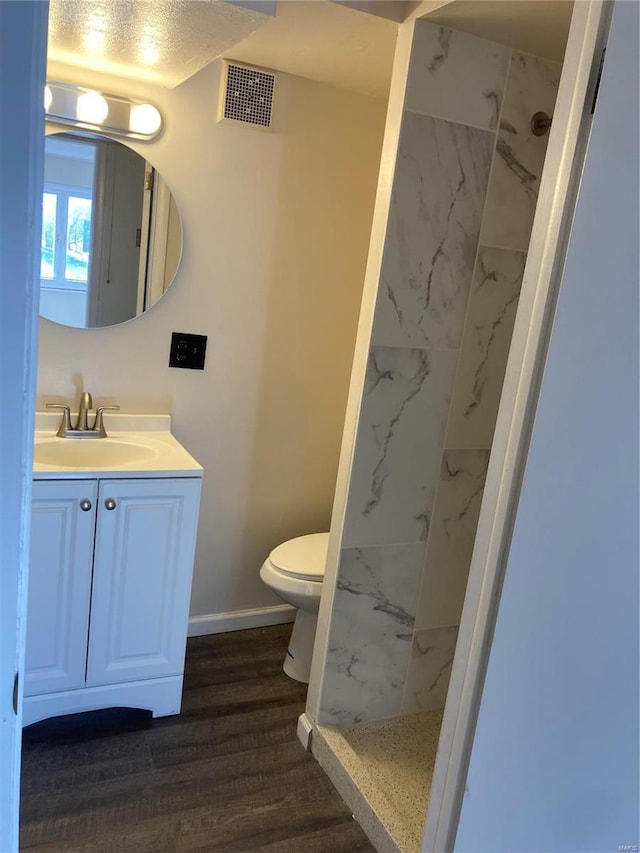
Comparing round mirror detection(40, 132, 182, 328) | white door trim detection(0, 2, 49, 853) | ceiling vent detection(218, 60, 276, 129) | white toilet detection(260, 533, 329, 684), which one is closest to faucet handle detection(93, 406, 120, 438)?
round mirror detection(40, 132, 182, 328)

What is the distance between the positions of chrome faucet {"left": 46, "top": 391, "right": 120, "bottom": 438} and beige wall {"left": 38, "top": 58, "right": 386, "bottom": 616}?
7 cm

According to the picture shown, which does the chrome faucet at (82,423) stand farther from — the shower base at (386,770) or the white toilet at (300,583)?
the shower base at (386,770)

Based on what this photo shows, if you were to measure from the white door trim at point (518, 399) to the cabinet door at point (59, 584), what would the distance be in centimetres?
117

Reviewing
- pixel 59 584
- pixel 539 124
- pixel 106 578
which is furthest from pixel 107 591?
pixel 539 124

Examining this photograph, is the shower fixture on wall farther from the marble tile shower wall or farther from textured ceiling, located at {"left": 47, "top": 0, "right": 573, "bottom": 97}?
textured ceiling, located at {"left": 47, "top": 0, "right": 573, "bottom": 97}

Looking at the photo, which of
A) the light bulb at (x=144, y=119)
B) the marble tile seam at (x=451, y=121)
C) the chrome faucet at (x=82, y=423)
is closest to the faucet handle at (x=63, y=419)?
the chrome faucet at (x=82, y=423)

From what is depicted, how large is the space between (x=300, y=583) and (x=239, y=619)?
644mm

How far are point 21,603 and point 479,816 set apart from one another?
1.04 meters

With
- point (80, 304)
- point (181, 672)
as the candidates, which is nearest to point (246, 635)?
point (181, 672)

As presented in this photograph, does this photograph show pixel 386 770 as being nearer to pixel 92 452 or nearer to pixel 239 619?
pixel 239 619

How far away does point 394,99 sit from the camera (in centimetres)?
182

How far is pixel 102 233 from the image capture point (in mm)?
2223

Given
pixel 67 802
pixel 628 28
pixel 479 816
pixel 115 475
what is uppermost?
pixel 628 28

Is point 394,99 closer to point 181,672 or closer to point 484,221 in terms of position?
point 484,221
